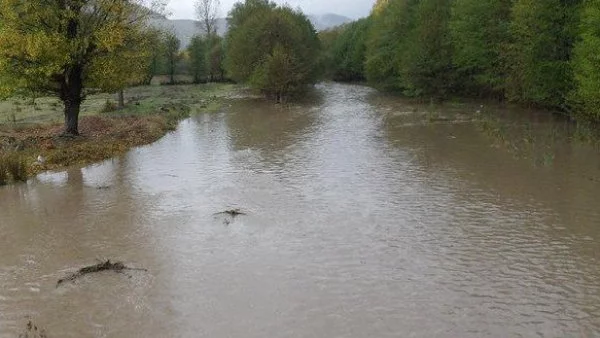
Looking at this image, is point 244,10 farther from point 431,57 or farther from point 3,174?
point 3,174

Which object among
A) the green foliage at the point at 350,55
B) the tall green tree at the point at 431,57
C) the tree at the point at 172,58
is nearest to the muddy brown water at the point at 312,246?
the tall green tree at the point at 431,57

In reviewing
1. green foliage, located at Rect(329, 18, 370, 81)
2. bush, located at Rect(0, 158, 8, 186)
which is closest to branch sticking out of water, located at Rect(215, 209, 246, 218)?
bush, located at Rect(0, 158, 8, 186)

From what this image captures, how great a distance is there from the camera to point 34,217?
48.0 feet

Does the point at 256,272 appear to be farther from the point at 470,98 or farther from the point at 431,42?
the point at 470,98

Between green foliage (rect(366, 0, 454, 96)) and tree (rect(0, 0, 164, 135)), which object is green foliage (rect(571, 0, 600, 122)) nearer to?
green foliage (rect(366, 0, 454, 96))

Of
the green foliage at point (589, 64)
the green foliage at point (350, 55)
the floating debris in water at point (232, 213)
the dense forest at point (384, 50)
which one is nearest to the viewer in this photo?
the floating debris in water at point (232, 213)

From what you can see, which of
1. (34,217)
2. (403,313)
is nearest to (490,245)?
(403,313)

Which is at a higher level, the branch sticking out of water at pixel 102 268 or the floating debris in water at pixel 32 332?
the branch sticking out of water at pixel 102 268

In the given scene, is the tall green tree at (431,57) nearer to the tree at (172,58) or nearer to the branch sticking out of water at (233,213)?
the branch sticking out of water at (233,213)

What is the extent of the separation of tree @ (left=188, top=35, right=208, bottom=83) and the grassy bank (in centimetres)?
3071

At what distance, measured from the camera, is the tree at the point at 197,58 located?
72438mm

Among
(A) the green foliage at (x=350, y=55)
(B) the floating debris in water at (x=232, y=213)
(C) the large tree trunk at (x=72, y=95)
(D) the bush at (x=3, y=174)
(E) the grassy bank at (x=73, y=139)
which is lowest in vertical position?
(B) the floating debris in water at (x=232, y=213)

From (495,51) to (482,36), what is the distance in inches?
78.6

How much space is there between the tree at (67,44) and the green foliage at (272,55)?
63.0 feet
